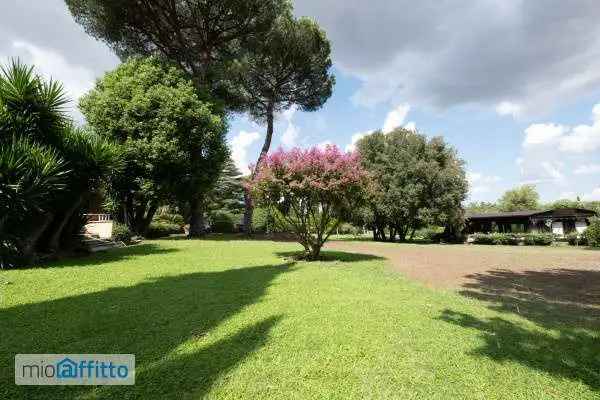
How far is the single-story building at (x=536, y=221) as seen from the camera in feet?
117

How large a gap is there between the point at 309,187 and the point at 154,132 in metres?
11.7

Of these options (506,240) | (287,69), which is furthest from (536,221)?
(287,69)

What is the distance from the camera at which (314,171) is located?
11602 mm

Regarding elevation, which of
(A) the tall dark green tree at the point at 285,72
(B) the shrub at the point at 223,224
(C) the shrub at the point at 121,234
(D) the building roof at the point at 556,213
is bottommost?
(C) the shrub at the point at 121,234

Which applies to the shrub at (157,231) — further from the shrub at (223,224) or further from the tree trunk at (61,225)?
the tree trunk at (61,225)

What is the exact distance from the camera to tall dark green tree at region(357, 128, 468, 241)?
29.6 m

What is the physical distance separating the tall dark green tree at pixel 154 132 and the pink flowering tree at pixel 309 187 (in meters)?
8.87

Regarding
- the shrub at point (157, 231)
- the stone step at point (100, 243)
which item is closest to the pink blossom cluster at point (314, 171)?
the stone step at point (100, 243)

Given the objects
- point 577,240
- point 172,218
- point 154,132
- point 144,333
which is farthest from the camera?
point 172,218

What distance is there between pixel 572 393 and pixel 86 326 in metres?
6.01

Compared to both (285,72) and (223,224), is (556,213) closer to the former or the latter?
(285,72)

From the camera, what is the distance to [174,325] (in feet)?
15.6

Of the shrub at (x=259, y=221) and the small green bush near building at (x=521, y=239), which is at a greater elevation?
the shrub at (x=259, y=221)

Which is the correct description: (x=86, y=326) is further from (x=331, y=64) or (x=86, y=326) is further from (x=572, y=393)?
(x=331, y=64)
